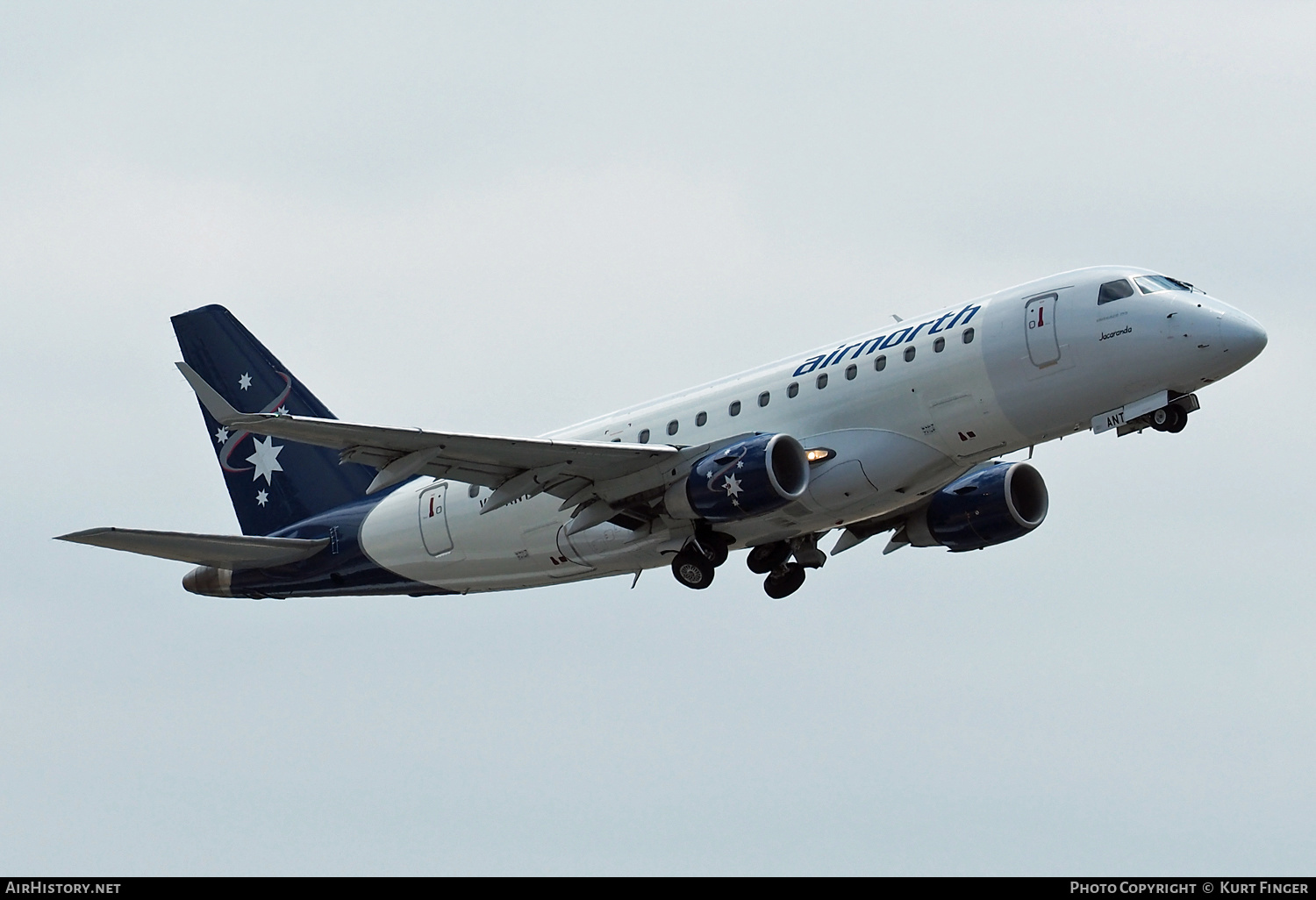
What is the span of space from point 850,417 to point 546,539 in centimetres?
733

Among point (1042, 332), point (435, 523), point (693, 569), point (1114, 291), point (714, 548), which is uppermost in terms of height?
point (1114, 291)

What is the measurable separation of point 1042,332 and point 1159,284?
2.39 m

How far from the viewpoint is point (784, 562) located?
39719 mm

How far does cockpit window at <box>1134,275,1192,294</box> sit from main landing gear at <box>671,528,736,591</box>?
9572 millimetres

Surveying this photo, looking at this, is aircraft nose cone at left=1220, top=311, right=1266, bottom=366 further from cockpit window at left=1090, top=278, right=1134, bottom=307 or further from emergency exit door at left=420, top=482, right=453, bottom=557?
emergency exit door at left=420, top=482, right=453, bottom=557

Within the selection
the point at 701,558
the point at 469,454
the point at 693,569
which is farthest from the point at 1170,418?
the point at 469,454

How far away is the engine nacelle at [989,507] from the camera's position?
3869 cm

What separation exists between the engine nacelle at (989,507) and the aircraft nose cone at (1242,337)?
7.07 metres

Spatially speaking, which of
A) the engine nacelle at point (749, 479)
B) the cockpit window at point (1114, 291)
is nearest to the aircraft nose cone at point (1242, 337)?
the cockpit window at point (1114, 291)

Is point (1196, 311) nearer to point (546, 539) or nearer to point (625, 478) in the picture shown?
point (625, 478)

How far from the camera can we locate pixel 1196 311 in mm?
33000

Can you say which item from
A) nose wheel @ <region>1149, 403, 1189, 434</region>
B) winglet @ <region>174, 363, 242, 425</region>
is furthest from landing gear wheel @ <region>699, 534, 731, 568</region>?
winglet @ <region>174, 363, 242, 425</region>

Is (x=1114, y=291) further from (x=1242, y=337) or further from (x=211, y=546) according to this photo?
(x=211, y=546)

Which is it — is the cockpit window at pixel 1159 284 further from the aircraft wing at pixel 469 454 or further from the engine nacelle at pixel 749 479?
the aircraft wing at pixel 469 454
